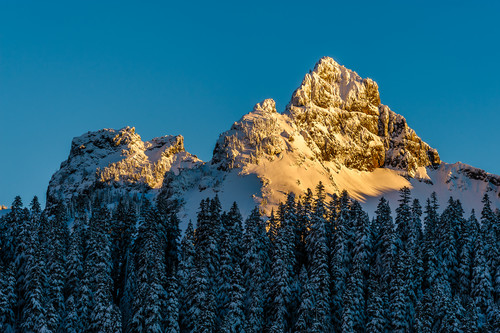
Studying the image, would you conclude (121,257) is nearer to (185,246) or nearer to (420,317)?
(185,246)

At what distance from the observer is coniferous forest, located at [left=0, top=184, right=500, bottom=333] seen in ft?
239

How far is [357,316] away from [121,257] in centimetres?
3524

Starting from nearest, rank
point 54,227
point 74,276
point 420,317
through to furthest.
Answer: point 420,317, point 74,276, point 54,227

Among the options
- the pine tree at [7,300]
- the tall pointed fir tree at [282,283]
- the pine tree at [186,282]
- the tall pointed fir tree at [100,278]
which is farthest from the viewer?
the tall pointed fir tree at [282,283]

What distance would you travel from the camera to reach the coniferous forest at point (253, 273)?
2867 inches

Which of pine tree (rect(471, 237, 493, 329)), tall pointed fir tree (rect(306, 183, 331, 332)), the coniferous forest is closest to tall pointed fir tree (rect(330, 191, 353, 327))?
the coniferous forest

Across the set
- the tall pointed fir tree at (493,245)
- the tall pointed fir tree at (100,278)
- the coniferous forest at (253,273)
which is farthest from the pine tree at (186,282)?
the tall pointed fir tree at (493,245)

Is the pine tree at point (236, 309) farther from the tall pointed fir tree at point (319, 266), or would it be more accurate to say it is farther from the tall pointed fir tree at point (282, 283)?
the tall pointed fir tree at point (319, 266)

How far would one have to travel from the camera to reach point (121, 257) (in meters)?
92.3

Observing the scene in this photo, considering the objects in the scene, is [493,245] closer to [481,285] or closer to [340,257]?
[481,285]

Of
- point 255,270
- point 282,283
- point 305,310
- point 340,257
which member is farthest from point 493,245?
point 255,270

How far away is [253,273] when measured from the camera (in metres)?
83.8

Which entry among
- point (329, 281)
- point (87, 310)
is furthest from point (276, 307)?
point (87, 310)

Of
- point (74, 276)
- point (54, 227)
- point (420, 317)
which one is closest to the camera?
point (420, 317)
